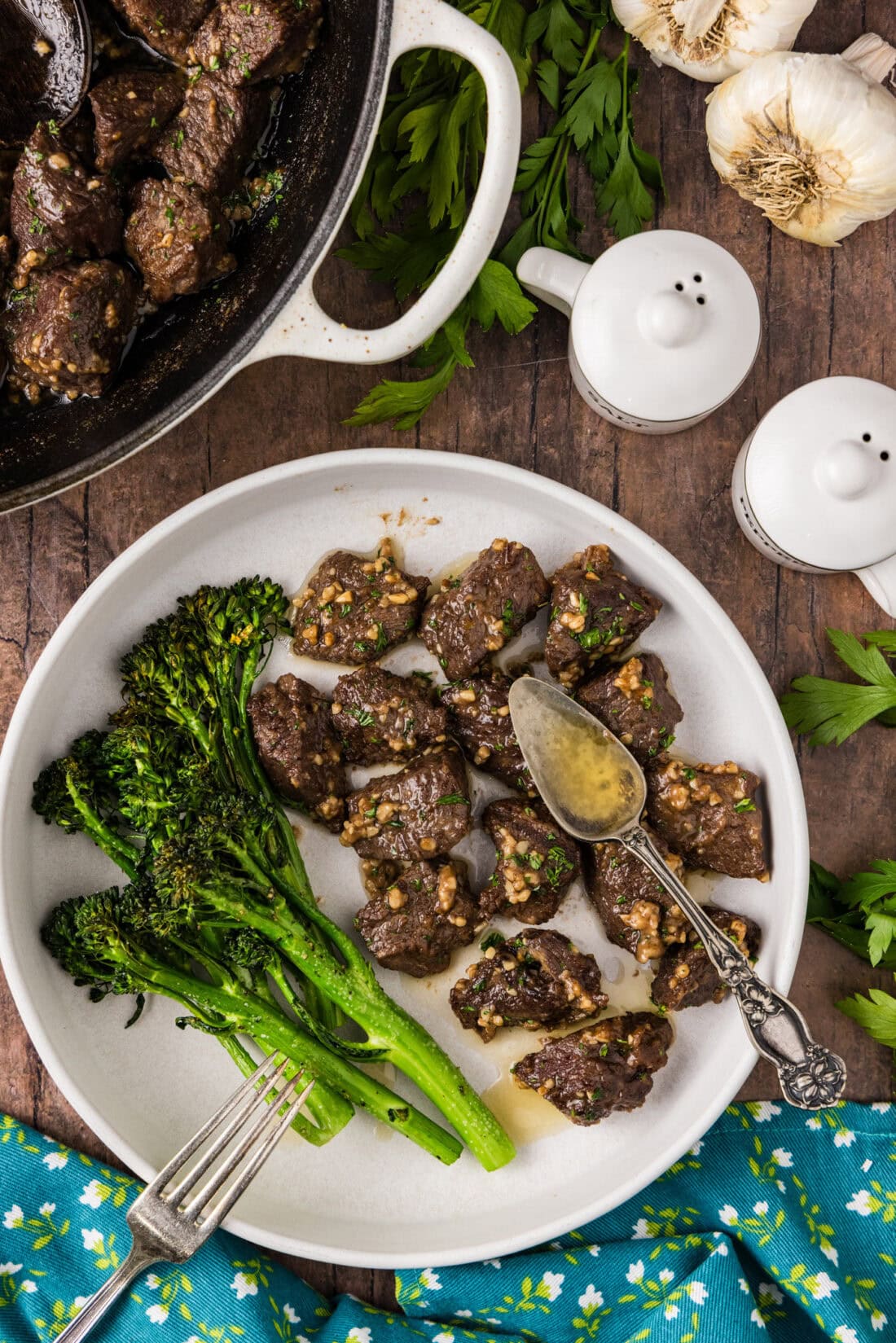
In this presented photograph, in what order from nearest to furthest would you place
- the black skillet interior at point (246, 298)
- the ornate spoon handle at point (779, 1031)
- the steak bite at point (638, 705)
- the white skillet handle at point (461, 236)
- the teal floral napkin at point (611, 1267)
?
the white skillet handle at point (461, 236)
the black skillet interior at point (246, 298)
the ornate spoon handle at point (779, 1031)
the steak bite at point (638, 705)
the teal floral napkin at point (611, 1267)

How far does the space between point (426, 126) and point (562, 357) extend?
2.61ft

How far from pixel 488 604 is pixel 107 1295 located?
2247 millimetres

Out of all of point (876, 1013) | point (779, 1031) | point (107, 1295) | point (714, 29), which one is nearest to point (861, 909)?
point (876, 1013)

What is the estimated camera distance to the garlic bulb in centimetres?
301

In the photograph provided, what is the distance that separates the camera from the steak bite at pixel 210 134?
2.94m

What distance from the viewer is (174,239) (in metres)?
2.90

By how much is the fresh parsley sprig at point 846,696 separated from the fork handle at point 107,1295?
253 centimetres

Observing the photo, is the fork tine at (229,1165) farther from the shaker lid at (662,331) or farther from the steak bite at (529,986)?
the shaker lid at (662,331)

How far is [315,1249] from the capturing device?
10.5 ft

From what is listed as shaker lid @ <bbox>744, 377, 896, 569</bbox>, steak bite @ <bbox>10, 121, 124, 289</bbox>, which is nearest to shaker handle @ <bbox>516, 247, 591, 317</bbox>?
shaker lid @ <bbox>744, 377, 896, 569</bbox>

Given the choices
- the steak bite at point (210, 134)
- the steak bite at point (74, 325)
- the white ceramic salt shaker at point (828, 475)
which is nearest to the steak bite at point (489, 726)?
the white ceramic salt shaker at point (828, 475)

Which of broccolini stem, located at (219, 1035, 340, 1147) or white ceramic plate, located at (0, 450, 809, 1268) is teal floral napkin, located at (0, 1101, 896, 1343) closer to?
white ceramic plate, located at (0, 450, 809, 1268)

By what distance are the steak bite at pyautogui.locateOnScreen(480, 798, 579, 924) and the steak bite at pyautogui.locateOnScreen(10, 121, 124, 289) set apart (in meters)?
2.04

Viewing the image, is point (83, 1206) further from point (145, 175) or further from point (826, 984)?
point (145, 175)
